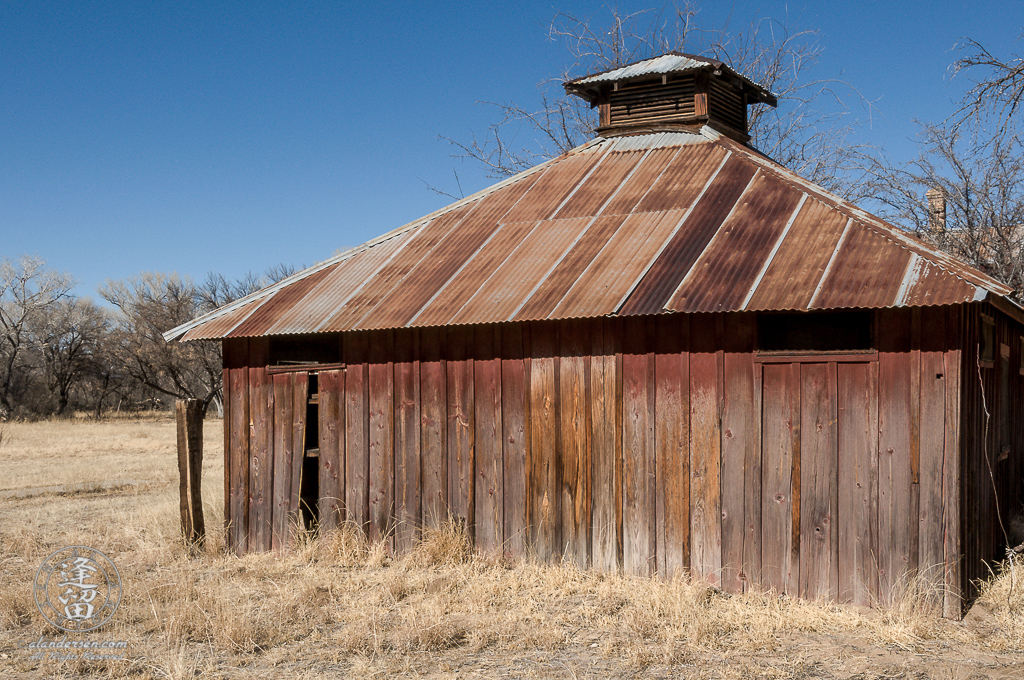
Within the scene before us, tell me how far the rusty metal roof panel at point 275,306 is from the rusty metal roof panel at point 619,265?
11.4ft

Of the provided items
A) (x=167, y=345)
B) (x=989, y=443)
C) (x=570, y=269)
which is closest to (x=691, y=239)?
(x=570, y=269)

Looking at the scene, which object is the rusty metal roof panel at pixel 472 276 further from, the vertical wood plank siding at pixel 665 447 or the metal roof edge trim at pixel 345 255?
the metal roof edge trim at pixel 345 255

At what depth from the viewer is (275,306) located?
32.4ft

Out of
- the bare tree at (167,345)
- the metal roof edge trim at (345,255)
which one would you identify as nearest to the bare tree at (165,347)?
the bare tree at (167,345)

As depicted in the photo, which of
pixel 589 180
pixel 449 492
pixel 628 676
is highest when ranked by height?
pixel 589 180

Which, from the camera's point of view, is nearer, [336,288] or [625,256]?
[625,256]

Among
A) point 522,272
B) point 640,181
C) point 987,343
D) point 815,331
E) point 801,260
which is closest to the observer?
point 815,331

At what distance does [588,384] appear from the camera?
8.12 m

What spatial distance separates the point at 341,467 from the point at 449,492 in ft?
4.41

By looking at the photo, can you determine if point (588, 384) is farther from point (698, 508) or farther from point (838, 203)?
point (838, 203)

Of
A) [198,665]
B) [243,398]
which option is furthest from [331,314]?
[198,665]

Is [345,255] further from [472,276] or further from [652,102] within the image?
[652,102]

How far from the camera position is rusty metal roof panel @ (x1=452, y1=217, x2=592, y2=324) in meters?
8.27

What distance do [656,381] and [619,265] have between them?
126 cm
